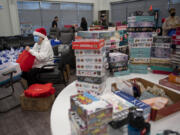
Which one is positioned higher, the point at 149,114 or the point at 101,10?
the point at 101,10

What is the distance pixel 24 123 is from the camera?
249 cm

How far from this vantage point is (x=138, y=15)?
1884mm

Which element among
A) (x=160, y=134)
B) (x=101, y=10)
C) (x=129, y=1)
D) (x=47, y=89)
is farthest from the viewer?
(x=101, y=10)

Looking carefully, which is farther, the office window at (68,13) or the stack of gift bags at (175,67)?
the office window at (68,13)

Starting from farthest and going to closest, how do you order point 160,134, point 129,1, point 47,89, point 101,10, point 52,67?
1. point 101,10
2. point 129,1
3. point 52,67
4. point 47,89
5. point 160,134

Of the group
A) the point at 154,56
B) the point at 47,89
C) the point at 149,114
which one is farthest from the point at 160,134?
the point at 47,89

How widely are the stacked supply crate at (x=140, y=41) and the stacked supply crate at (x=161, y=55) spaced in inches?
2.3

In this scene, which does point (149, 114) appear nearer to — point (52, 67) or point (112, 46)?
point (112, 46)

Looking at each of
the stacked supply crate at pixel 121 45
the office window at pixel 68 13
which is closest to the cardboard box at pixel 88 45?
the stacked supply crate at pixel 121 45

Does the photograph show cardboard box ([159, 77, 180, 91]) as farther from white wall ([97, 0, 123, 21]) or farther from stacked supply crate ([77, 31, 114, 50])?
white wall ([97, 0, 123, 21])

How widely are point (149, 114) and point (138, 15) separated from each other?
129 cm

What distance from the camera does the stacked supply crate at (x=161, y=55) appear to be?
1.79 meters

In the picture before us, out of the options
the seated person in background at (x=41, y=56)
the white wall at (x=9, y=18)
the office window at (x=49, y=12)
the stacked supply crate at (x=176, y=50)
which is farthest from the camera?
the office window at (x=49, y=12)

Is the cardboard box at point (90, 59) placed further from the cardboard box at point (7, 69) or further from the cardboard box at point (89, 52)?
the cardboard box at point (7, 69)
